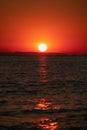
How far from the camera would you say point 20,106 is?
32.9 metres

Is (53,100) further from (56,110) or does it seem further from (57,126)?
(57,126)

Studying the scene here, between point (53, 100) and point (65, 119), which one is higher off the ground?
point (53, 100)

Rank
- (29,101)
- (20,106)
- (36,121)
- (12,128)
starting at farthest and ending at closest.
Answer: (29,101)
(20,106)
(36,121)
(12,128)

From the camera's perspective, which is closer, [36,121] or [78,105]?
[36,121]

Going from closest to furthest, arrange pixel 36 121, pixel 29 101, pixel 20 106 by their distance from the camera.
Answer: pixel 36 121
pixel 20 106
pixel 29 101

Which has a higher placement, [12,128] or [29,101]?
[29,101]

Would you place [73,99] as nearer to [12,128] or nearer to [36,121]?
[36,121]

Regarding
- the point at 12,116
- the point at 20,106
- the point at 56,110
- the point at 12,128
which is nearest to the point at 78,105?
the point at 56,110

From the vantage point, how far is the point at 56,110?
3112cm

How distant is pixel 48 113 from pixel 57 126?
4.83 m

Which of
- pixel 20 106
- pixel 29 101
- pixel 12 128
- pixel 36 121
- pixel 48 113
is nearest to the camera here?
pixel 12 128

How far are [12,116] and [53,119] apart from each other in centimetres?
316

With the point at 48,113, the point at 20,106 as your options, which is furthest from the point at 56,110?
the point at 20,106

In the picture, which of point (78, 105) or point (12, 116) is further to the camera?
point (78, 105)
